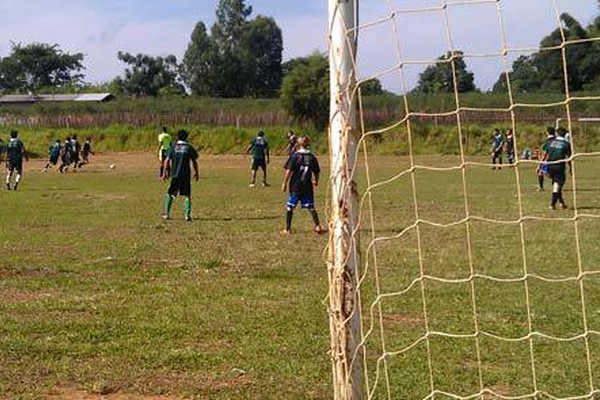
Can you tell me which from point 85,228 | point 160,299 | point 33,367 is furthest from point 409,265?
point 85,228

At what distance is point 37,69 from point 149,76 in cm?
1575

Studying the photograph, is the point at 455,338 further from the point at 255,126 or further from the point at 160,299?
the point at 255,126

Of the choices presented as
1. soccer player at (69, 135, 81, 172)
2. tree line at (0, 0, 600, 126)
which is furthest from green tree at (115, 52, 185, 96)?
soccer player at (69, 135, 81, 172)

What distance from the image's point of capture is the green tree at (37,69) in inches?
4503

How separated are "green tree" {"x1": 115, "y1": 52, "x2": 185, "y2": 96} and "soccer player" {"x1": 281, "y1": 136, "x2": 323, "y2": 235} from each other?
3632 inches

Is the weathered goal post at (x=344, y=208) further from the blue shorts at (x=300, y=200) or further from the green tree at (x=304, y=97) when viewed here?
the green tree at (x=304, y=97)

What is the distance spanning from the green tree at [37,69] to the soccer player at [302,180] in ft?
330

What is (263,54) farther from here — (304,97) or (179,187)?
(179,187)

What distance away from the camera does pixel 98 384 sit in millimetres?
6906

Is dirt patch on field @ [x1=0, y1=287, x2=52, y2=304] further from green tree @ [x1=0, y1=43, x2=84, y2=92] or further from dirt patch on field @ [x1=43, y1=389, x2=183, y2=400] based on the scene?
green tree @ [x1=0, y1=43, x2=84, y2=92]

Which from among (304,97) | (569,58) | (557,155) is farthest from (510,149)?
(304,97)

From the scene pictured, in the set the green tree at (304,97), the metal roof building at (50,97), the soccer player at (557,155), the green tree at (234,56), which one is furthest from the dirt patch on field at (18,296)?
the green tree at (234,56)

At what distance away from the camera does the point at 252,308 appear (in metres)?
9.66

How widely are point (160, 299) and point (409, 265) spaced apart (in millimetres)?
3677
